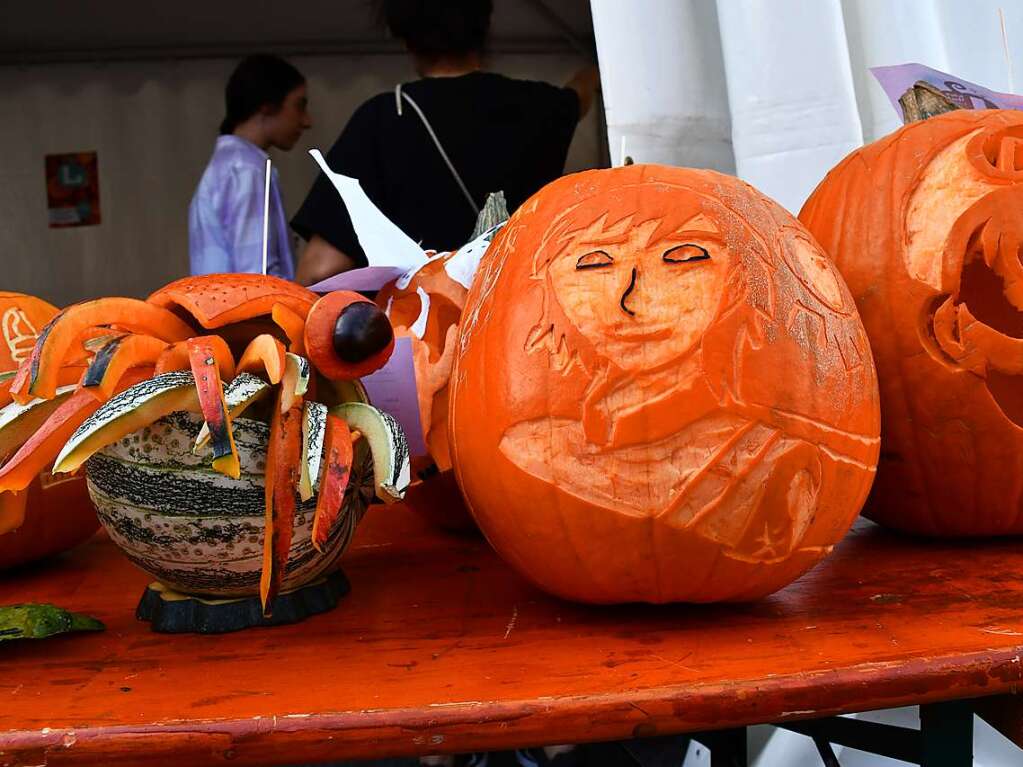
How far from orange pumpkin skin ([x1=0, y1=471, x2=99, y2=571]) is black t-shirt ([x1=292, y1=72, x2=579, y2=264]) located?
0.79 metres

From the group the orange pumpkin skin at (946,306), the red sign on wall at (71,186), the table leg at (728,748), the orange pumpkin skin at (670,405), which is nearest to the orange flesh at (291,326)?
the orange pumpkin skin at (670,405)

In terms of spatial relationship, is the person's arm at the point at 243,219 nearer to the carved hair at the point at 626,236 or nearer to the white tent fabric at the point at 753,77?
the white tent fabric at the point at 753,77

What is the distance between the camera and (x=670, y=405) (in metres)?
0.68

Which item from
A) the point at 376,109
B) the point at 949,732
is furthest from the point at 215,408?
the point at 376,109

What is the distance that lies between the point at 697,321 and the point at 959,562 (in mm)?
412

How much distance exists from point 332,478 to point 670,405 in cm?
26

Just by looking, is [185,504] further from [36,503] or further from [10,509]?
[36,503]

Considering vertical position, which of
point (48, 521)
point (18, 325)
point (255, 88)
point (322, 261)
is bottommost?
point (48, 521)

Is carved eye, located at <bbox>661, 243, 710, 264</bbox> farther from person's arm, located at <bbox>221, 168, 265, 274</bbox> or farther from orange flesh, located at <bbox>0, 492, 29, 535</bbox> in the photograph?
person's arm, located at <bbox>221, 168, 265, 274</bbox>

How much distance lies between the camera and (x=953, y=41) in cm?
151

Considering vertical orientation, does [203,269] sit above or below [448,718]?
above

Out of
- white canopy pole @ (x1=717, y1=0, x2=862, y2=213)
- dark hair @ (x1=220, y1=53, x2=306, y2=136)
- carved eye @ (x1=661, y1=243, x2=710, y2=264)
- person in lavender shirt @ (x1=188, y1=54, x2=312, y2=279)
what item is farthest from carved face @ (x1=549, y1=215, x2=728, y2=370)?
dark hair @ (x1=220, y1=53, x2=306, y2=136)

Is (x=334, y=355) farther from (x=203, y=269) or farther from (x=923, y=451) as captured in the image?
(x=203, y=269)

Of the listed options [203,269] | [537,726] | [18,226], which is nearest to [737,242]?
[537,726]
